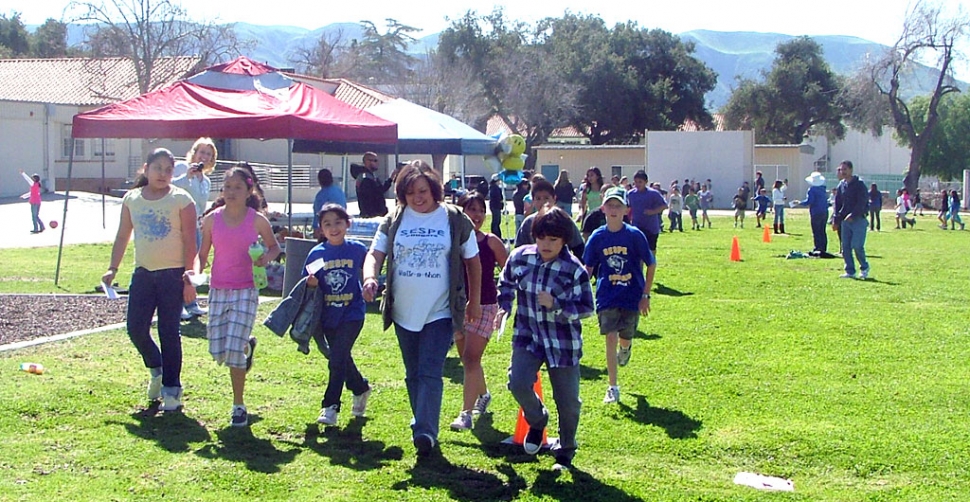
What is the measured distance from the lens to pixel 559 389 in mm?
5953

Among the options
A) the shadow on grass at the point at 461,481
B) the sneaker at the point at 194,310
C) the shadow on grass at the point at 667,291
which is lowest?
the shadow on grass at the point at 461,481

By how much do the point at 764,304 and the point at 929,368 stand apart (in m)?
4.71

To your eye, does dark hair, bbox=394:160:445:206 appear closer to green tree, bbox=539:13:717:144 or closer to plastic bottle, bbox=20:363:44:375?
plastic bottle, bbox=20:363:44:375

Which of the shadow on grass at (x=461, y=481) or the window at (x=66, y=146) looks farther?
the window at (x=66, y=146)

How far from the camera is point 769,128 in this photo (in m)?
75.6

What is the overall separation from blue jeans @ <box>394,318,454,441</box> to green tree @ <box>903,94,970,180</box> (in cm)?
6937

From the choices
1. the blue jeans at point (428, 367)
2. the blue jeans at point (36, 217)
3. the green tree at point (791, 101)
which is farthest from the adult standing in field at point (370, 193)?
the green tree at point (791, 101)

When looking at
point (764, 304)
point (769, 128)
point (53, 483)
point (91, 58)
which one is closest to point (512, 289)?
point (53, 483)

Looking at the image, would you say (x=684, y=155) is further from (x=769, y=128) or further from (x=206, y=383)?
(x=206, y=383)

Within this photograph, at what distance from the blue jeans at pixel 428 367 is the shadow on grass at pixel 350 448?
310 millimetres

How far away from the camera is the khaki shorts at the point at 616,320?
7625 millimetres

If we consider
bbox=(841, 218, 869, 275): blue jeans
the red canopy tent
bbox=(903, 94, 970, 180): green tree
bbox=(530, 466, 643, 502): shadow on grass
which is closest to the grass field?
bbox=(530, 466, 643, 502): shadow on grass

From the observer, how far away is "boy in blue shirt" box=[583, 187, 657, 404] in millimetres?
7594

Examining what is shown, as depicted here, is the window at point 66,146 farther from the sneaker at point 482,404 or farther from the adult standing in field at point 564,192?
the sneaker at point 482,404
